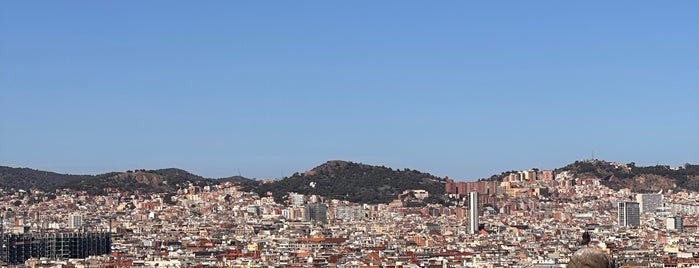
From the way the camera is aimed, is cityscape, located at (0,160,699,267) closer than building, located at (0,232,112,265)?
Yes

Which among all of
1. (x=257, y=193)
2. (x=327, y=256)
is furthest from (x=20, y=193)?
(x=327, y=256)

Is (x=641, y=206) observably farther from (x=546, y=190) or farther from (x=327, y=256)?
(x=327, y=256)

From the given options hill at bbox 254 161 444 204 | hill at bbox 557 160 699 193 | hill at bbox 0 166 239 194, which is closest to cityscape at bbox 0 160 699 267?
hill at bbox 557 160 699 193

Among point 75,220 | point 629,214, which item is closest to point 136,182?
point 75,220

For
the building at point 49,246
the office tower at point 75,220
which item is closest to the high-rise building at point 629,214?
the office tower at point 75,220

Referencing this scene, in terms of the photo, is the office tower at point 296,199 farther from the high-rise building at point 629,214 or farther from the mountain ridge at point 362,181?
the high-rise building at point 629,214

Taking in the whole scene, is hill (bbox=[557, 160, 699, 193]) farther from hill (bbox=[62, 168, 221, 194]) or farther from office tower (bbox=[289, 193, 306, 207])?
hill (bbox=[62, 168, 221, 194])

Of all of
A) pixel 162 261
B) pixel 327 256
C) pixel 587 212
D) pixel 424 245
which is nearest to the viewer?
pixel 162 261
